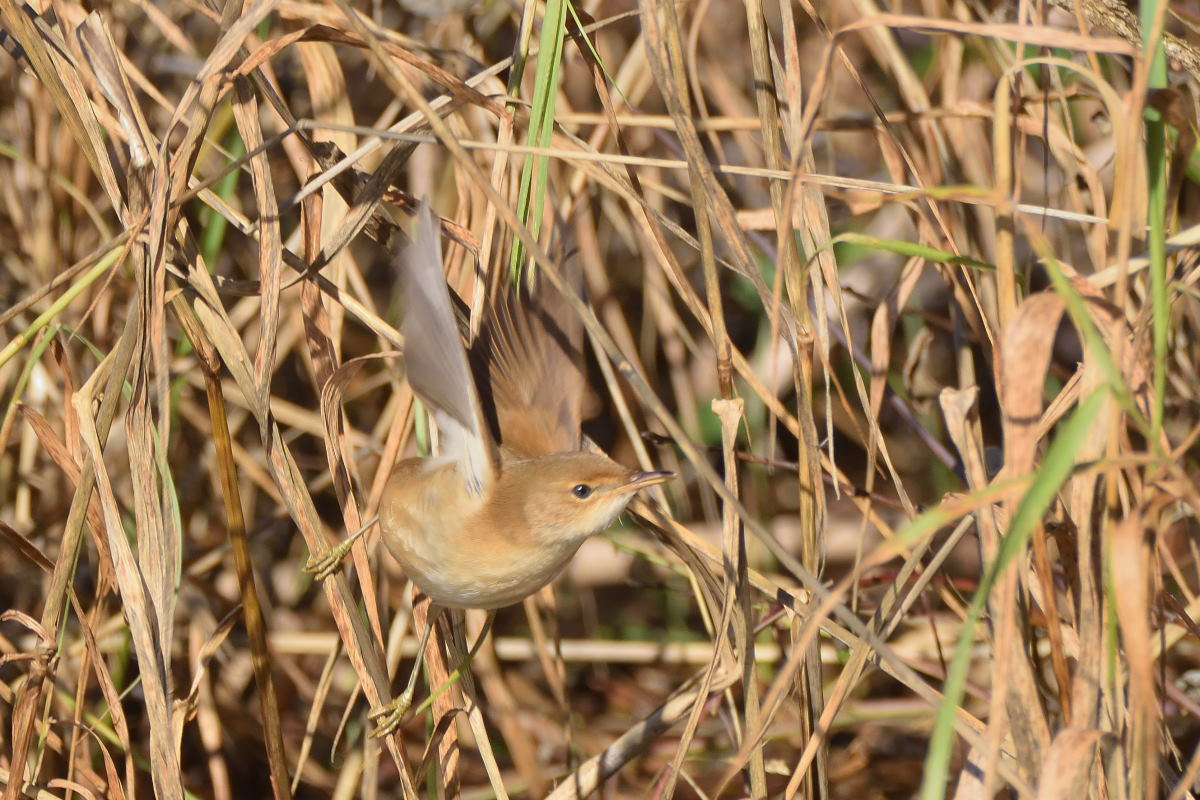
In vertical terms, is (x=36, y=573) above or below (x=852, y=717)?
above

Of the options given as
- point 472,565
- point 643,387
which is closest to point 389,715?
point 472,565

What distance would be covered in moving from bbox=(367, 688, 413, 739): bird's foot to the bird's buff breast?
168mm

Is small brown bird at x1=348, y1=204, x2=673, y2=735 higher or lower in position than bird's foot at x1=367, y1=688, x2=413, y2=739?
higher

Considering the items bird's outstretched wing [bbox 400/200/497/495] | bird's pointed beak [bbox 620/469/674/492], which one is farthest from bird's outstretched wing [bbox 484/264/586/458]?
bird's pointed beak [bbox 620/469/674/492]

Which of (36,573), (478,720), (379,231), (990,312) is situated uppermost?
(379,231)

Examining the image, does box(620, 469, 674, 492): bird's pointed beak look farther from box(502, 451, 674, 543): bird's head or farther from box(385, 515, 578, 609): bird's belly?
box(385, 515, 578, 609): bird's belly

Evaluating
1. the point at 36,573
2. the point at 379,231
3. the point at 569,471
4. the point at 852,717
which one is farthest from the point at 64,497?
the point at 852,717

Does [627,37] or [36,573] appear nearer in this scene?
[36,573]

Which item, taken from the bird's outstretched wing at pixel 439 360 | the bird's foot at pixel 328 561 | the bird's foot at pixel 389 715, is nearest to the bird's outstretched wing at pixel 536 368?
the bird's outstretched wing at pixel 439 360

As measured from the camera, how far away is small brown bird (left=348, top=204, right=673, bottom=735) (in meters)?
1.75

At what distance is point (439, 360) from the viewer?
1.66m

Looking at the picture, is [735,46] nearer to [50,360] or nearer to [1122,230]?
[50,360]

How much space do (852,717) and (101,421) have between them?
1.67 meters

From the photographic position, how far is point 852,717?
246 cm
